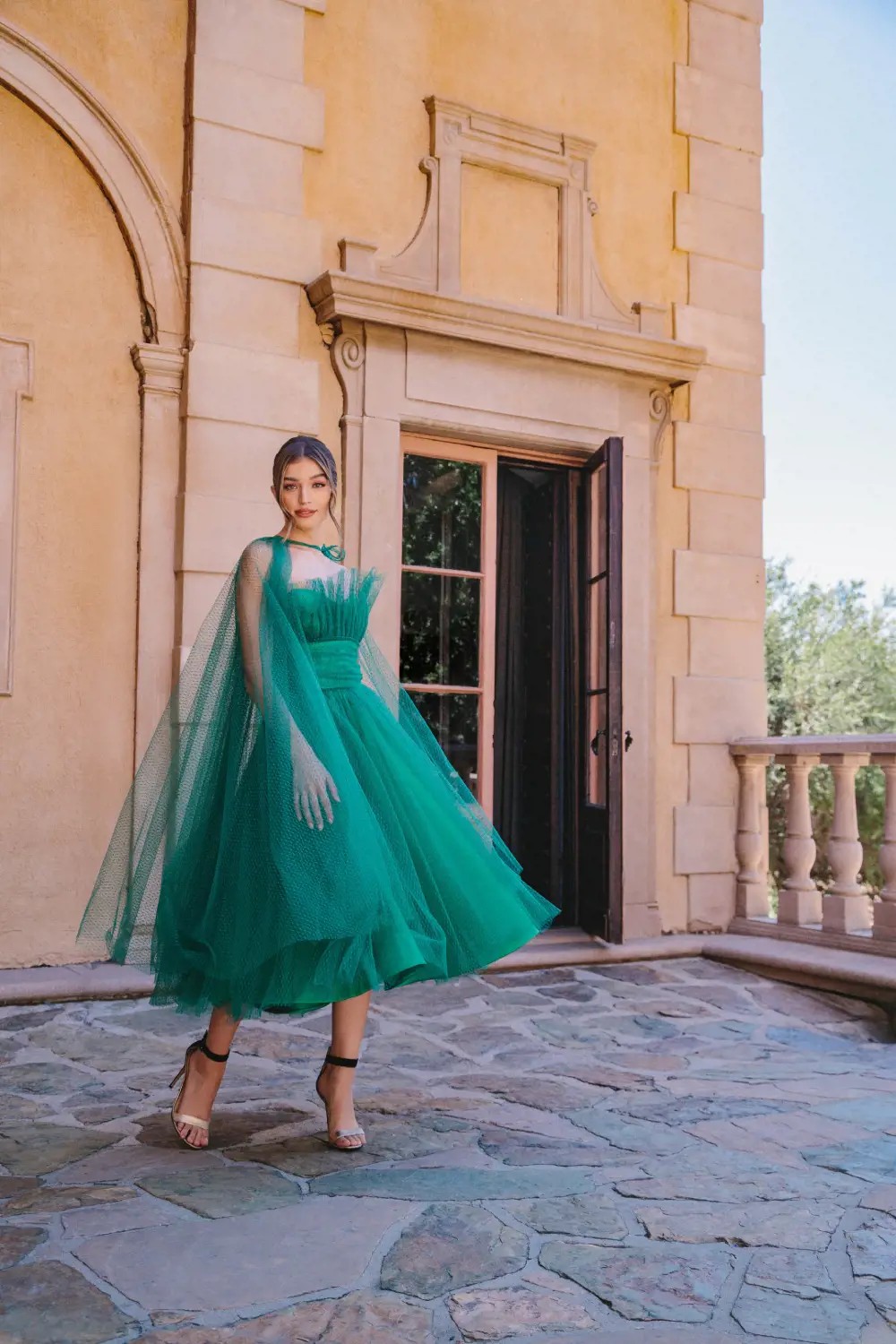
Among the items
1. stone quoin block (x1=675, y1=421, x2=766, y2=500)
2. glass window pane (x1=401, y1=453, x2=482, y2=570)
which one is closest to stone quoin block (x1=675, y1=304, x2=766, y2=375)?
stone quoin block (x1=675, y1=421, x2=766, y2=500)

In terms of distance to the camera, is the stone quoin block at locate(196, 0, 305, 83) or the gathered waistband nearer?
the gathered waistband

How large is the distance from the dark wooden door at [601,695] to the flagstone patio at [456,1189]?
3.98ft

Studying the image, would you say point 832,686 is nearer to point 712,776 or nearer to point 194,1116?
point 712,776

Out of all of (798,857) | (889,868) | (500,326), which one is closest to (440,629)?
(500,326)

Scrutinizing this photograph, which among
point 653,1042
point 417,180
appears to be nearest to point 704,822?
point 653,1042

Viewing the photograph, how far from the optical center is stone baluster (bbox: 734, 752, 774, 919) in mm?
5809

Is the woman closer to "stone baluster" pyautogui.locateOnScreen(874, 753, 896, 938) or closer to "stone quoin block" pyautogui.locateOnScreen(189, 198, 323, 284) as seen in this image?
"stone quoin block" pyautogui.locateOnScreen(189, 198, 323, 284)

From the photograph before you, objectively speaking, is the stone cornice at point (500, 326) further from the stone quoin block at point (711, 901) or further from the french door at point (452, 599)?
the stone quoin block at point (711, 901)

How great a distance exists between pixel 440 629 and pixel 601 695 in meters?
0.83

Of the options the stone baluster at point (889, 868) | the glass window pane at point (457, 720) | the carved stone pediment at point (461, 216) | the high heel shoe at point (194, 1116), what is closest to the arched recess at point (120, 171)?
the carved stone pediment at point (461, 216)

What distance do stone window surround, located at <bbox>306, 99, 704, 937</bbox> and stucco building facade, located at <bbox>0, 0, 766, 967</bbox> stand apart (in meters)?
0.02

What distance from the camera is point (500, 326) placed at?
533 centimetres

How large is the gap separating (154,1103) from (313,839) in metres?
1.10

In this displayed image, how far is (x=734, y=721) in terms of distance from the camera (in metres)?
5.98
